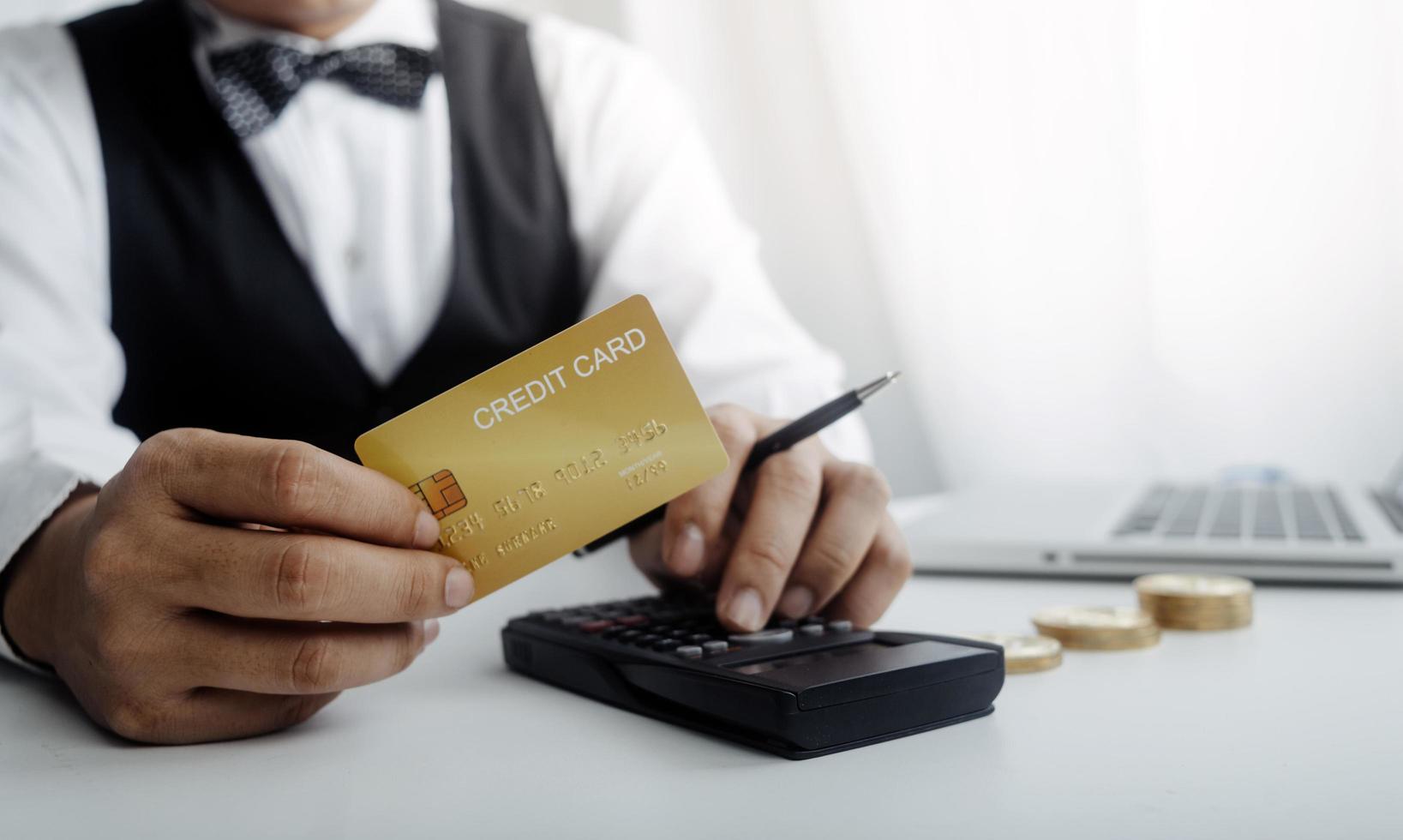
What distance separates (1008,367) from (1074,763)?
1294mm

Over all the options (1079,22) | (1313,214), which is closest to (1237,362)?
(1313,214)

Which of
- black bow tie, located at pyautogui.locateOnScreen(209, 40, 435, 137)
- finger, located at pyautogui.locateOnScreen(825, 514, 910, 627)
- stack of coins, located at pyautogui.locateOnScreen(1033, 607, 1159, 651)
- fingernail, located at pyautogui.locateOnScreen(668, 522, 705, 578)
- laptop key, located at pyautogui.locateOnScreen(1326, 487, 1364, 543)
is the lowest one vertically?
laptop key, located at pyautogui.locateOnScreen(1326, 487, 1364, 543)

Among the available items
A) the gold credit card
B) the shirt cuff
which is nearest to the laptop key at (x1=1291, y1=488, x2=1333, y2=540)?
the gold credit card

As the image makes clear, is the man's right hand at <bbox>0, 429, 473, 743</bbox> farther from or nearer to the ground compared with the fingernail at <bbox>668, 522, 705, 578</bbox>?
farther from the ground

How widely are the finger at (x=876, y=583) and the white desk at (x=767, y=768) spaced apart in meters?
0.09

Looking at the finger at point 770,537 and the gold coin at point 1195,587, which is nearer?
the finger at point 770,537

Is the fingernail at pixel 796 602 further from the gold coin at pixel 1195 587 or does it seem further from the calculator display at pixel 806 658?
the gold coin at pixel 1195 587

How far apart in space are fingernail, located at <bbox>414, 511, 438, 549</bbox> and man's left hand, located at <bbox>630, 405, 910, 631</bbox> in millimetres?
143

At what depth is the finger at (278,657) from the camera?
0.44 meters

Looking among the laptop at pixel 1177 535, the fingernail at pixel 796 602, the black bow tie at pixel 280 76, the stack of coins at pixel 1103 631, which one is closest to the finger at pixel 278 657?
the fingernail at pixel 796 602

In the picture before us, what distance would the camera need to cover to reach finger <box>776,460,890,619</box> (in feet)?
1.84

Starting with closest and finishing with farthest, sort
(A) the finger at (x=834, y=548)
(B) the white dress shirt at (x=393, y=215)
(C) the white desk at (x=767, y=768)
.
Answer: (C) the white desk at (x=767, y=768) < (A) the finger at (x=834, y=548) < (B) the white dress shirt at (x=393, y=215)

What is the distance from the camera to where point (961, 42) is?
1.61 metres

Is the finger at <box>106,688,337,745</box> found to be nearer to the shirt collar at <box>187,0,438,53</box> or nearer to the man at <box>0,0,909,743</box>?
the man at <box>0,0,909,743</box>
